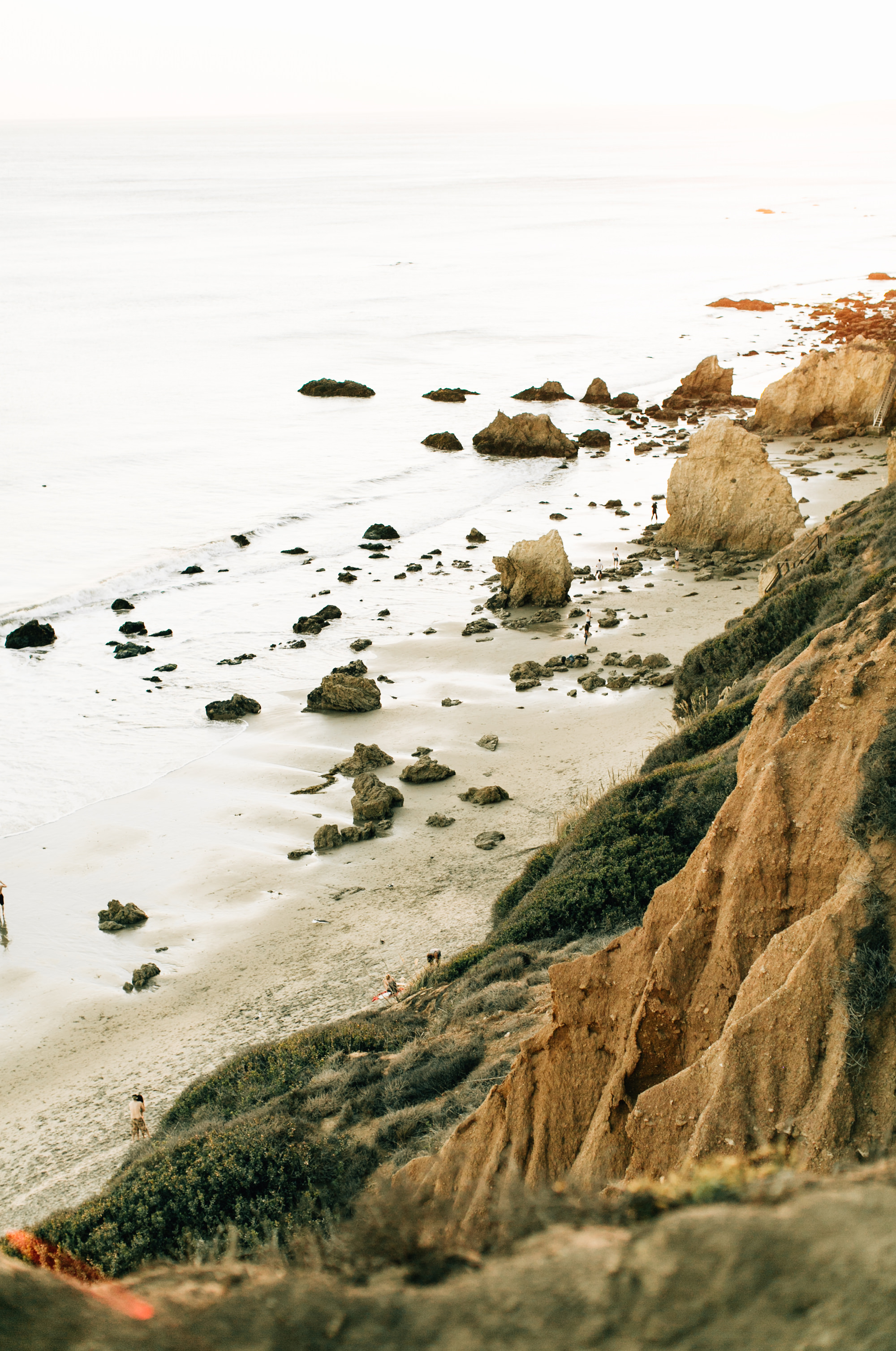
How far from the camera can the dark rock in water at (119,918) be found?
15.9 metres

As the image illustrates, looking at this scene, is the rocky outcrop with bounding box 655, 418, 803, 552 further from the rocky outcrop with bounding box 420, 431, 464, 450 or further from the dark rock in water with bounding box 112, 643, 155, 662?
the rocky outcrop with bounding box 420, 431, 464, 450

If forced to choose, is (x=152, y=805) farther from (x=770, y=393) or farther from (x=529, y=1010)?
(x=770, y=393)

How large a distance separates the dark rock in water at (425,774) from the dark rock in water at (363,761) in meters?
0.68

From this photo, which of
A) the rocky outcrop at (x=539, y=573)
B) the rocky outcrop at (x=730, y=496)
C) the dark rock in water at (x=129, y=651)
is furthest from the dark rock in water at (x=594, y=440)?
the dark rock in water at (x=129, y=651)

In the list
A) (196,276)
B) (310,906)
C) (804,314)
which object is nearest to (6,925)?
(310,906)

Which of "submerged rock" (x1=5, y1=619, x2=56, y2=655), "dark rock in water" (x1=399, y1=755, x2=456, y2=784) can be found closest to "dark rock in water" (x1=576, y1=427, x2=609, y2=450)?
"submerged rock" (x1=5, y1=619, x2=56, y2=655)

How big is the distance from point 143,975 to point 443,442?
127ft

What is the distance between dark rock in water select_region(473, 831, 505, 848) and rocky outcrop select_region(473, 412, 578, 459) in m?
32.3

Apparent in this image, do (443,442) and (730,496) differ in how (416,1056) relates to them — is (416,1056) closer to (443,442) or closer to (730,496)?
(730,496)

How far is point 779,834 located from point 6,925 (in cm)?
1340

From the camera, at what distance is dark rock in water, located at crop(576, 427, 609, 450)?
4781cm

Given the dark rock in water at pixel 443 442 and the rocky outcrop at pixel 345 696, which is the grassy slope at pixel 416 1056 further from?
the dark rock in water at pixel 443 442

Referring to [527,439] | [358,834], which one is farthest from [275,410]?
[358,834]

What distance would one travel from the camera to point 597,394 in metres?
56.4
